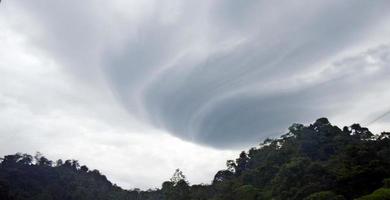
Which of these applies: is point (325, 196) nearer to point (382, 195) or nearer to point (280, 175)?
point (382, 195)

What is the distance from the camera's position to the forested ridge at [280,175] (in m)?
49.1

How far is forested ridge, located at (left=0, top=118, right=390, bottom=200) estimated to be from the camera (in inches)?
1933

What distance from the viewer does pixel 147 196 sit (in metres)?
136

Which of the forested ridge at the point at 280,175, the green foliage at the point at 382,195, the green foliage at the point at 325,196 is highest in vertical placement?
the forested ridge at the point at 280,175

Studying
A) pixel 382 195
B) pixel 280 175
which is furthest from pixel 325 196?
pixel 280 175

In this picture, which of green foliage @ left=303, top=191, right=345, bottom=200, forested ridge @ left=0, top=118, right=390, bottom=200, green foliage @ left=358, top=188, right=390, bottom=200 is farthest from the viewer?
forested ridge @ left=0, top=118, right=390, bottom=200

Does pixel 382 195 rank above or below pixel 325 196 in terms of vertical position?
below

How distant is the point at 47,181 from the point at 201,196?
57507 mm

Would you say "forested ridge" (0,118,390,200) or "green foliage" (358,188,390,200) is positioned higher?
"forested ridge" (0,118,390,200)

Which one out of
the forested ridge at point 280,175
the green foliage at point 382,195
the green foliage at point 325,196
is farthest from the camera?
the forested ridge at point 280,175

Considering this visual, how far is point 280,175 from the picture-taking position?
58844 millimetres

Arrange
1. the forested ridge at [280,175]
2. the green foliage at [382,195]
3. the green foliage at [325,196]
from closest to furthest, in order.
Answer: the green foliage at [382,195] < the green foliage at [325,196] < the forested ridge at [280,175]

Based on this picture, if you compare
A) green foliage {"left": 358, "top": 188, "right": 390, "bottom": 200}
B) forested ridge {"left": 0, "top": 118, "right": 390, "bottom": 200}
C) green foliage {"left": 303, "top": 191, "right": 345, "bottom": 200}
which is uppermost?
forested ridge {"left": 0, "top": 118, "right": 390, "bottom": 200}

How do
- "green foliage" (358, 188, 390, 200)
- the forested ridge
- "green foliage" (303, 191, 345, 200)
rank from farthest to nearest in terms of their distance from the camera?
the forested ridge, "green foliage" (303, 191, 345, 200), "green foliage" (358, 188, 390, 200)
